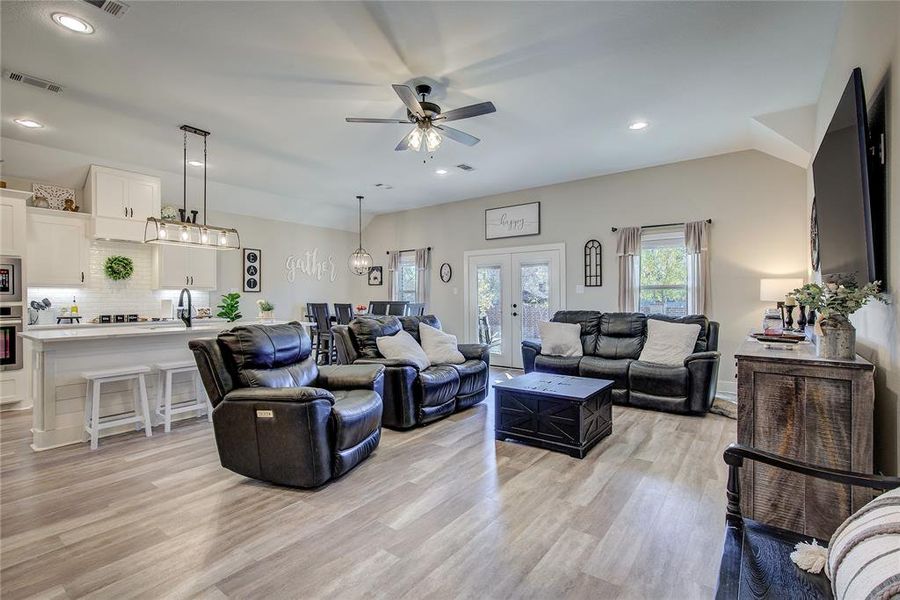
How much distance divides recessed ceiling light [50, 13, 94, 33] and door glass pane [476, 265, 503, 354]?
582 cm

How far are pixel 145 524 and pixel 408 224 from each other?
7.00 m

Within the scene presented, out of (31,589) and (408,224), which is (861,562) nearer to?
(31,589)

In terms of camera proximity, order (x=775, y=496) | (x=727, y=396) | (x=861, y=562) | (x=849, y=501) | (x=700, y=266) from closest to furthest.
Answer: (x=861, y=562) < (x=849, y=501) < (x=775, y=496) < (x=727, y=396) < (x=700, y=266)

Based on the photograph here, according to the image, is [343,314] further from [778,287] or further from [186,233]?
[778,287]

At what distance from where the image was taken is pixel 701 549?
6.61ft

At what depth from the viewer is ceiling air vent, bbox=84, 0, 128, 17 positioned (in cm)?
249

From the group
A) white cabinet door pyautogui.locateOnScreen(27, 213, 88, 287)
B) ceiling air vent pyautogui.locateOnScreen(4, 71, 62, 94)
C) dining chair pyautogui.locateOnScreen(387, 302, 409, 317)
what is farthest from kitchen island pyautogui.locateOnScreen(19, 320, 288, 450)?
dining chair pyautogui.locateOnScreen(387, 302, 409, 317)

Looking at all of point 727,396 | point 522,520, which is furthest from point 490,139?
point 727,396

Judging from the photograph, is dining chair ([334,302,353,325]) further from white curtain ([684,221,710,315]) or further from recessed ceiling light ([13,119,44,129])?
white curtain ([684,221,710,315])

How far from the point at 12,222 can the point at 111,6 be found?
12.7 feet

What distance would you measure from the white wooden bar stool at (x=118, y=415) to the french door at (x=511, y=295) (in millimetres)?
5046

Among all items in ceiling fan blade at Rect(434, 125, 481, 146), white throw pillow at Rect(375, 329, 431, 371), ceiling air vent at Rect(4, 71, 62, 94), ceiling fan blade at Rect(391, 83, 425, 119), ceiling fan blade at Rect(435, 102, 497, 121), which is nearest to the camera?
ceiling fan blade at Rect(391, 83, 425, 119)

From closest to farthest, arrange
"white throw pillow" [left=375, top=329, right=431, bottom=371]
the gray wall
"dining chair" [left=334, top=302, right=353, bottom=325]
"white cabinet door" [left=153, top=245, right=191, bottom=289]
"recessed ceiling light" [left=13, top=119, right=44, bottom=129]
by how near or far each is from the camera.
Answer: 1. "white throw pillow" [left=375, top=329, right=431, bottom=371]
2. "recessed ceiling light" [left=13, top=119, right=44, bottom=129]
3. the gray wall
4. "white cabinet door" [left=153, top=245, right=191, bottom=289]
5. "dining chair" [left=334, top=302, right=353, bottom=325]

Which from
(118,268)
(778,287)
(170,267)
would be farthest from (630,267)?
(118,268)
